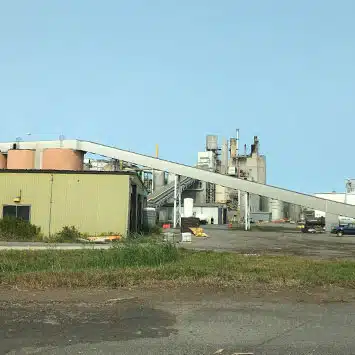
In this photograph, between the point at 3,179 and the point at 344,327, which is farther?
the point at 3,179

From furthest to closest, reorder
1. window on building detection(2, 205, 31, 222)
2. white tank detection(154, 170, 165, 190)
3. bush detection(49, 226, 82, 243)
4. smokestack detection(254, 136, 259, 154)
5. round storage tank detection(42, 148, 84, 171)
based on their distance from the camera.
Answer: smokestack detection(254, 136, 259, 154) < white tank detection(154, 170, 165, 190) < round storage tank detection(42, 148, 84, 171) < window on building detection(2, 205, 31, 222) < bush detection(49, 226, 82, 243)

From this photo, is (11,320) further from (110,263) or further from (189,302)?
(110,263)

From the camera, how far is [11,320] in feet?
25.7

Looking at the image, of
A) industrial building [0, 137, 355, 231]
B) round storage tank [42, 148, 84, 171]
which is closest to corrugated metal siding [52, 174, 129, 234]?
industrial building [0, 137, 355, 231]

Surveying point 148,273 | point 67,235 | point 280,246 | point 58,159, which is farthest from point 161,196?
Answer: point 148,273

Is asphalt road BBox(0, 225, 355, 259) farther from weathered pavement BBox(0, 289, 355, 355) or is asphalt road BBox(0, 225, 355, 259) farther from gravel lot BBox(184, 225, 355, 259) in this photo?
weathered pavement BBox(0, 289, 355, 355)

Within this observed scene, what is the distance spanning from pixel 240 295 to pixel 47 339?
4.86 m

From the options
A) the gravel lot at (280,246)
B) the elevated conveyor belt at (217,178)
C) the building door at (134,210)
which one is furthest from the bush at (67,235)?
the elevated conveyor belt at (217,178)

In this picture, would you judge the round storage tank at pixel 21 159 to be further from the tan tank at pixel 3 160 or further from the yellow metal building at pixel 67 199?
the yellow metal building at pixel 67 199

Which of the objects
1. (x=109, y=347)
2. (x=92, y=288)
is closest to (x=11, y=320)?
(x=109, y=347)

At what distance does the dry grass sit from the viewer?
11531mm

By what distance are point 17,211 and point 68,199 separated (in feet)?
11.5

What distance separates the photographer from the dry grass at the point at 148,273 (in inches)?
454

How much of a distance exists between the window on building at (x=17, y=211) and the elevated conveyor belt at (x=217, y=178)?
1063 inches
